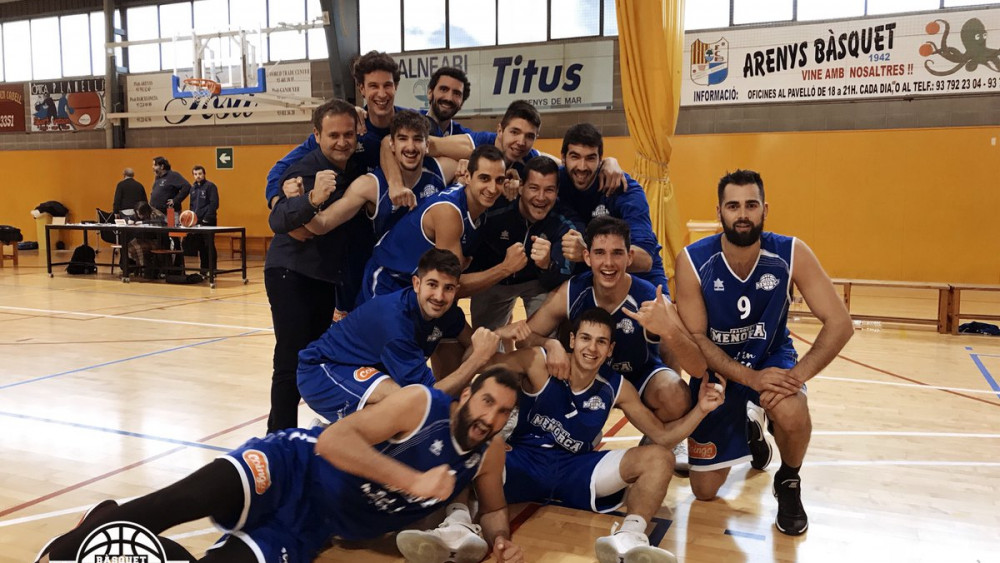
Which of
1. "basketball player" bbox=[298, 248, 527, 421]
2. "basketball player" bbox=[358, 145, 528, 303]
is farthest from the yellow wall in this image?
"basketball player" bbox=[298, 248, 527, 421]

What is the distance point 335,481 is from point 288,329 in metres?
1.45

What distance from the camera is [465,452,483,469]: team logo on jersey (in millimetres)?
2854

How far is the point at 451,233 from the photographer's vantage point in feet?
12.2

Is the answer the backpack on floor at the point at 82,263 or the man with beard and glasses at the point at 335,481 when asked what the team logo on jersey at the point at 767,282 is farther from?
the backpack on floor at the point at 82,263

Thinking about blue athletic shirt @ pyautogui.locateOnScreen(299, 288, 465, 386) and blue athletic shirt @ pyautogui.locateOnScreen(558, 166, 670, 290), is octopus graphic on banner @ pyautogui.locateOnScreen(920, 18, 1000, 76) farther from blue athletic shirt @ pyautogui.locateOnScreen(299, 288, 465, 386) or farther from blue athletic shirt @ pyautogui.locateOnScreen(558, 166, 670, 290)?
blue athletic shirt @ pyautogui.locateOnScreen(299, 288, 465, 386)

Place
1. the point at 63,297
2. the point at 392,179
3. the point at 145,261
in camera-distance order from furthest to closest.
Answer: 1. the point at 145,261
2. the point at 63,297
3. the point at 392,179

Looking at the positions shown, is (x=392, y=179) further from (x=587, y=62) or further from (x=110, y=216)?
(x=110, y=216)

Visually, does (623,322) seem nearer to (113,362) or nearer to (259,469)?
(259,469)

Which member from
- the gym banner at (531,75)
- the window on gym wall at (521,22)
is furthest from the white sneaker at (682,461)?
the window on gym wall at (521,22)

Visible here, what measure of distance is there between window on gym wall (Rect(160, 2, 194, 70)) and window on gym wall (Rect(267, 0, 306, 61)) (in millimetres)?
2237

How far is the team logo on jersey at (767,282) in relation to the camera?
3490mm

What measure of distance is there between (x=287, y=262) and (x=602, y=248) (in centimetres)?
169

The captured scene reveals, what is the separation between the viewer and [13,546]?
9.95ft

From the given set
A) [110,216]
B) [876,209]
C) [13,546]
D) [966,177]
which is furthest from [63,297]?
[966,177]
